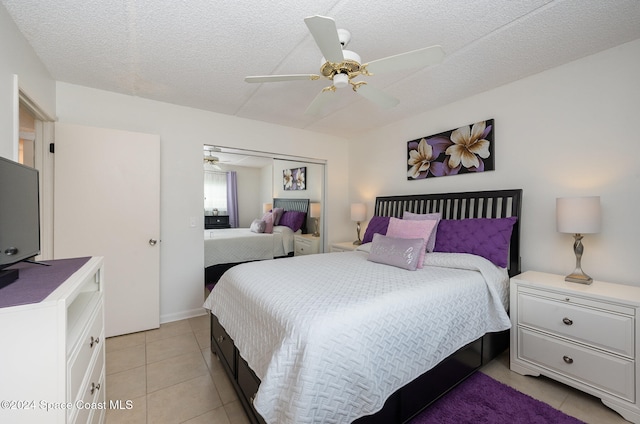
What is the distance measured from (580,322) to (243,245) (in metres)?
3.29

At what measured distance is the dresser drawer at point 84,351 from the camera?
0.97 m

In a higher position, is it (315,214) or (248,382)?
(315,214)

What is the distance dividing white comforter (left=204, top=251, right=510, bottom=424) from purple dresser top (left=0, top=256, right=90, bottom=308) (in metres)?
0.85

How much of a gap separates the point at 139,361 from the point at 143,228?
48.6 inches

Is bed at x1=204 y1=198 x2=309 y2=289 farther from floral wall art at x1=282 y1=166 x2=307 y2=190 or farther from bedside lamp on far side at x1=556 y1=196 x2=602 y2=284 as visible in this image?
bedside lamp on far side at x1=556 y1=196 x2=602 y2=284

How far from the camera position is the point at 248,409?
59.4 inches

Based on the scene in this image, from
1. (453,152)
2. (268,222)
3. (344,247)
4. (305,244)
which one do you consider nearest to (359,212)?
(344,247)

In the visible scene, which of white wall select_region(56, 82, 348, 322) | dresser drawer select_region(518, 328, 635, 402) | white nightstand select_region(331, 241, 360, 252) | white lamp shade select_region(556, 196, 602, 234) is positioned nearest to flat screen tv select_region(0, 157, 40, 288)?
white wall select_region(56, 82, 348, 322)

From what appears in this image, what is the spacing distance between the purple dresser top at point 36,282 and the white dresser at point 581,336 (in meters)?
2.73

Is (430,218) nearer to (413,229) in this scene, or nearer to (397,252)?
(413,229)

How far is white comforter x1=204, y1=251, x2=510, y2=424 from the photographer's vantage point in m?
1.10

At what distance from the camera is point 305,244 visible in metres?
4.04

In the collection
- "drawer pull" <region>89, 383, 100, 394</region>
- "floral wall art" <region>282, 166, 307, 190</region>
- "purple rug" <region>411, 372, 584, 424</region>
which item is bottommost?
"purple rug" <region>411, 372, 584, 424</region>

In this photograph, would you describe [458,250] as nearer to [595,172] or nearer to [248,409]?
[595,172]
